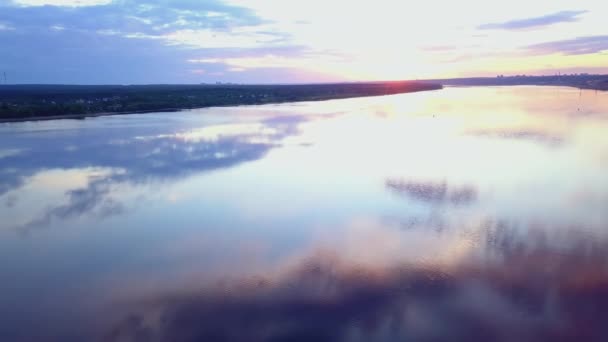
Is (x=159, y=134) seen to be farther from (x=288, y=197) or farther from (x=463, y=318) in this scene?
(x=463, y=318)

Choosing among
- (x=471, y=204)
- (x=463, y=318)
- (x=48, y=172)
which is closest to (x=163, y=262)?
(x=463, y=318)

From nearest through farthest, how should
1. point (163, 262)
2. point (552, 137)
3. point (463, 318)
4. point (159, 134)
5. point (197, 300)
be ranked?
point (463, 318), point (197, 300), point (163, 262), point (552, 137), point (159, 134)

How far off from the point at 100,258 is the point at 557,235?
5.99m

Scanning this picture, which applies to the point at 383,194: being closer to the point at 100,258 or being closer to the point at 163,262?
the point at 163,262

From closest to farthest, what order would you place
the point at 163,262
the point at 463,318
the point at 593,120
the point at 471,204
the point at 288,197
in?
1. the point at 463,318
2. the point at 163,262
3. the point at 471,204
4. the point at 288,197
5. the point at 593,120

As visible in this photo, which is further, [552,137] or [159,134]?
[159,134]

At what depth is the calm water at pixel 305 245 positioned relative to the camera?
4.66m

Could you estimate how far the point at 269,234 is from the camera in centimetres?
696

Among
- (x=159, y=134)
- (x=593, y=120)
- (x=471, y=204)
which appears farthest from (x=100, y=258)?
(x=593, y=120)

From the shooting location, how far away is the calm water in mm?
4656

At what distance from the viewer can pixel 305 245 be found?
6.46 meters

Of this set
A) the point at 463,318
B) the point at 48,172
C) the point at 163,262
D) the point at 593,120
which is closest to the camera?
the point at 463,318

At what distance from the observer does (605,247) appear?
20.5 feet

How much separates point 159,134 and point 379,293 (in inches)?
533
